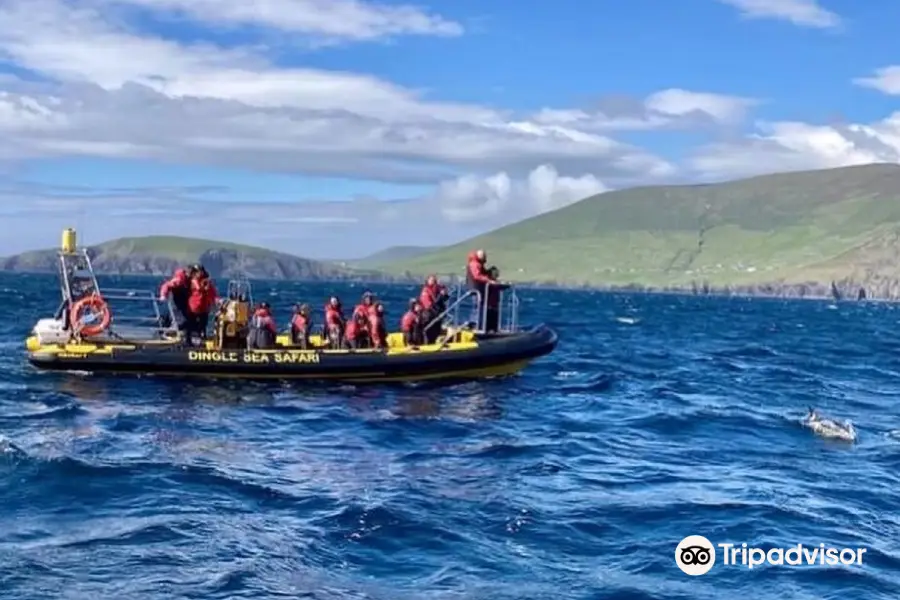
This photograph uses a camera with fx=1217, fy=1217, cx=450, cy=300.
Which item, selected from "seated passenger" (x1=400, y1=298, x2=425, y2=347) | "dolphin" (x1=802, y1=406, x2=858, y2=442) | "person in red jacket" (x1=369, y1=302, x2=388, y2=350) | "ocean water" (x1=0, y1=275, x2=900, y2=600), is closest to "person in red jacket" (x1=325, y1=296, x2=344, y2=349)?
"person in red jacket" (x1=369, y1=302, x2=388, y2=350)

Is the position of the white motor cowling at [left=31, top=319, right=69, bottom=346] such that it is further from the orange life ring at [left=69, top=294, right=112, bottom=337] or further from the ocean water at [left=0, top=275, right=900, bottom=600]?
the ocean water at [left=0, top=275, right=900, bottom=600]

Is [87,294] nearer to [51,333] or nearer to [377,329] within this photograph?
[51,333]

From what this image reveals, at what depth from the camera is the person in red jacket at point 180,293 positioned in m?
31.3

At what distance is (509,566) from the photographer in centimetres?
1387

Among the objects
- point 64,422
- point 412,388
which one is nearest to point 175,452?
point 64,422

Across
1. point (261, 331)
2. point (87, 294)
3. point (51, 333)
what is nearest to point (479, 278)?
point (261, 331)

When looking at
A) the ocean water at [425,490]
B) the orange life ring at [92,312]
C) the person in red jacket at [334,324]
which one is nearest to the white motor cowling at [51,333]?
the orange life ring at [92,312]

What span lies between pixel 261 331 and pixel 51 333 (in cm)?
572

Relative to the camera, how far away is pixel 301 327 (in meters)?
32.0

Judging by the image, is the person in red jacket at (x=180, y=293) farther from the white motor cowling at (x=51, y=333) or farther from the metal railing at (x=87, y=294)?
the white motor cowling at (x=51, y=333)

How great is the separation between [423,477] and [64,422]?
8751mm

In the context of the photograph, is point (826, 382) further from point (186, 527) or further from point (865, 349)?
point (186, 527)

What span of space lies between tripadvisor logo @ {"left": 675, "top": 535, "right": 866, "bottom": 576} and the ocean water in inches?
8.4

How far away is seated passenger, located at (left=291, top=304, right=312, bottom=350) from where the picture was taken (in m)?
32.0
